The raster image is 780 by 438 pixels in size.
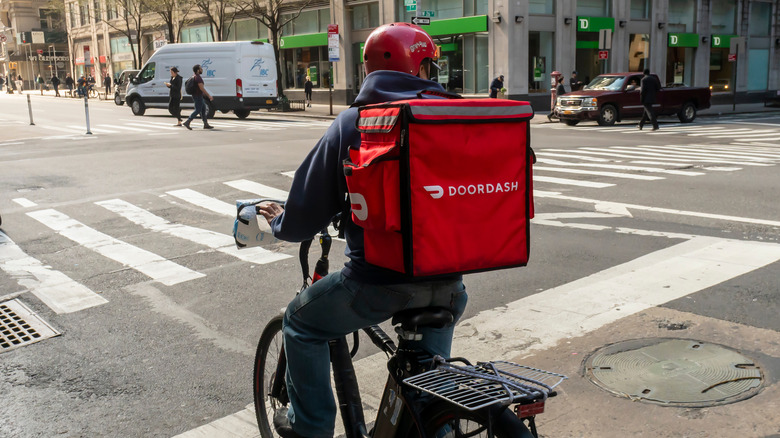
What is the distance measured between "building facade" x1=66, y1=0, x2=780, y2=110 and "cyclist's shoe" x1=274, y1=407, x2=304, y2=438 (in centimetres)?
2435

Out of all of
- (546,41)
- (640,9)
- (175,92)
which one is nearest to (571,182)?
(175,92)

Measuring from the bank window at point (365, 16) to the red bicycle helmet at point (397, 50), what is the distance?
1398 inches

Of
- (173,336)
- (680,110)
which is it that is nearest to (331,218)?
(173,336)

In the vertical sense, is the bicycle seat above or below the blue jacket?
below

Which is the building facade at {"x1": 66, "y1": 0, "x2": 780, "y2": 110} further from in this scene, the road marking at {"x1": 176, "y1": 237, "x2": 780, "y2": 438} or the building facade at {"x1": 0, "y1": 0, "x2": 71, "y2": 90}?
the building facade at {"x1": 0, "y1": 0, "x2": 71, "y2": 90}

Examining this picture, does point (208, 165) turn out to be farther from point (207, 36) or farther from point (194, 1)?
point (207, 36)

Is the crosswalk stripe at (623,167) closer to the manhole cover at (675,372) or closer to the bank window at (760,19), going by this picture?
the manhole cover at (675,372)

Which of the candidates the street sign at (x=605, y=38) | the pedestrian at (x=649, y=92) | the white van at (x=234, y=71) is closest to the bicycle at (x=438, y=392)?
the pedestrian at (x=649, y=92)

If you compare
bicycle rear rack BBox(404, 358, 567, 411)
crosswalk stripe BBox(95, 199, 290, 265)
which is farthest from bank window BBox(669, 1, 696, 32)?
bicycle rear rack BBox(404, 358, 567, 411)

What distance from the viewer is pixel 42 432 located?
3.94m

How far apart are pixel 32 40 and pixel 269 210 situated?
9119 centimetres

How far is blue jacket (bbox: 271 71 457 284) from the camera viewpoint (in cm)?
249

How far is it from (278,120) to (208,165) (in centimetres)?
1534

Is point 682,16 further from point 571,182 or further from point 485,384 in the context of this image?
point 485,384
